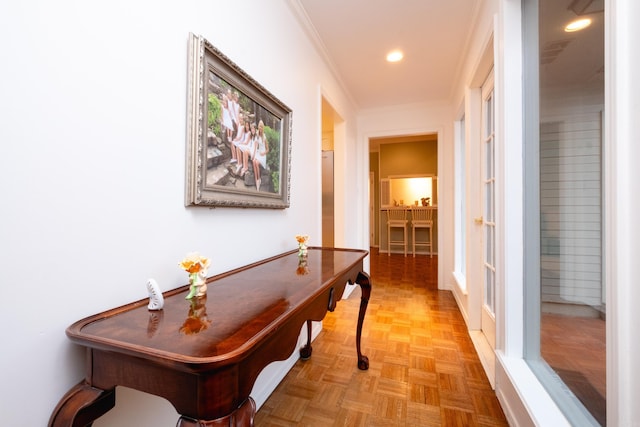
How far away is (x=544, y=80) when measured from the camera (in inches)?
52.7

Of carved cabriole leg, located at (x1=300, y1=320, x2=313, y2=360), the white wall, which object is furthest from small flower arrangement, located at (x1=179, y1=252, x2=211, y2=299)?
carved cabriole leg, located at (x1=300, y1=320, x2=313, y2=360)

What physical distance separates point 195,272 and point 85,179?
1.28 feet

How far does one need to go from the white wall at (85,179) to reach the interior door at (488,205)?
2.03 m

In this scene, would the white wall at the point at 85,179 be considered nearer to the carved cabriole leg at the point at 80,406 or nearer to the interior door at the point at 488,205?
the carved cabriole leg at the point at 80,406

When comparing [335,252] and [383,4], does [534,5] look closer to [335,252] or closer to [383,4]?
[383,4]

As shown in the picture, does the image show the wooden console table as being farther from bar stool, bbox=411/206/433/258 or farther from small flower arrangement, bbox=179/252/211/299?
bar stool, bbox=411/206/433/258

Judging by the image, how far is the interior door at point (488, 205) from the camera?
7.09 ft

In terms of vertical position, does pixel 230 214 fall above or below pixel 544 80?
below

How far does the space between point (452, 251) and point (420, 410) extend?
8.69 ft

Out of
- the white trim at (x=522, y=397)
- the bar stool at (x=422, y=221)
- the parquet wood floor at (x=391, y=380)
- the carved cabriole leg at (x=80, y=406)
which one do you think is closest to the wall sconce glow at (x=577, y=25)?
the white trim at (x=522, y=397)

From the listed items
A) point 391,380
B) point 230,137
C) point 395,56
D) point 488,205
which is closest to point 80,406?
point 230,137

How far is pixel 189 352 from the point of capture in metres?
0.56

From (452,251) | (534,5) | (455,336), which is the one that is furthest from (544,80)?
(452,251)

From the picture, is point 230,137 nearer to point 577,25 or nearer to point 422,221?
point 577,25
